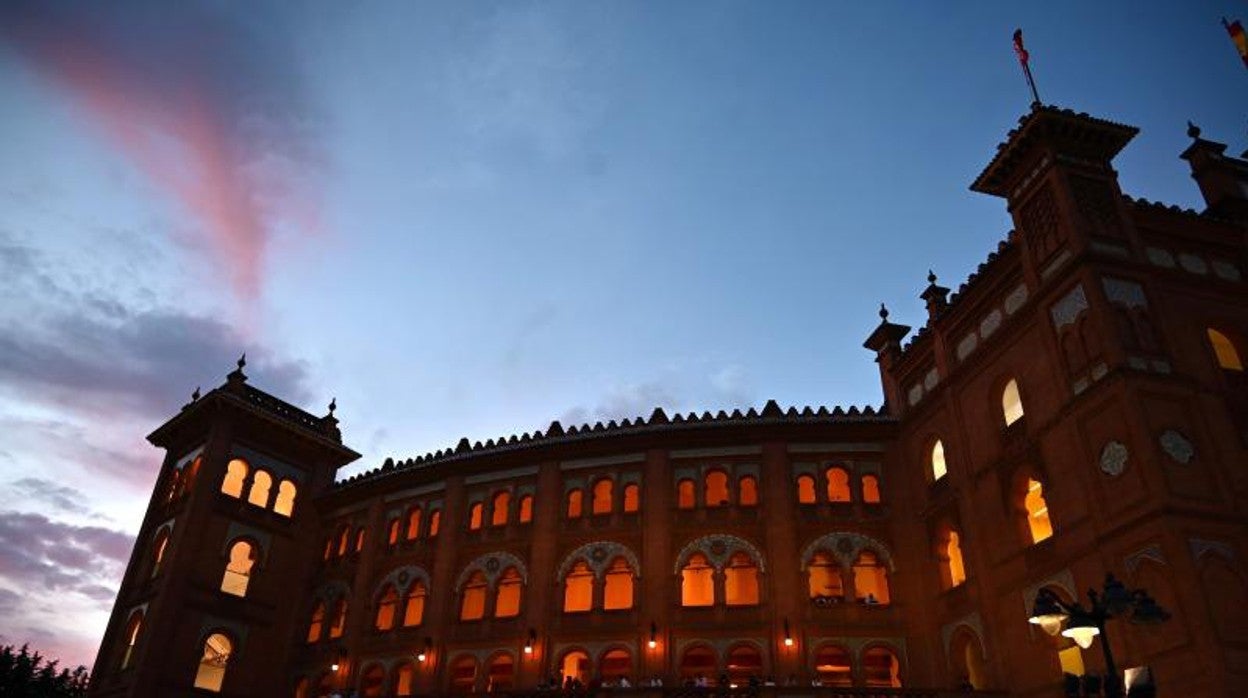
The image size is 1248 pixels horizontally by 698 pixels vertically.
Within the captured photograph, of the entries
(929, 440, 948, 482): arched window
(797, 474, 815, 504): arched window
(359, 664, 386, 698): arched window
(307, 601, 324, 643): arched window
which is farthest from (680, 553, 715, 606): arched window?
(307, 601, 324, 643): arched window

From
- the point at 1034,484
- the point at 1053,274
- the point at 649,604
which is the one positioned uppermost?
the point at 1053,274

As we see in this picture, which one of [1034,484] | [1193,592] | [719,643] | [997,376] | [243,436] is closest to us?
[1193,592]

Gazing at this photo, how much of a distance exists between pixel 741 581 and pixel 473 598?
36.3 ft

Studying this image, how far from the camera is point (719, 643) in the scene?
32.5 m

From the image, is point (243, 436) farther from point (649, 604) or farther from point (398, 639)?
point (649, 604)

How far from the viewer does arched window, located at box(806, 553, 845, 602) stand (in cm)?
3306

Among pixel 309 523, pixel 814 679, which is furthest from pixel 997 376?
pixel 309 523

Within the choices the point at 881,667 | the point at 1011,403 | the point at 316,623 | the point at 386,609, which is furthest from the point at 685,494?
the point at 316,623

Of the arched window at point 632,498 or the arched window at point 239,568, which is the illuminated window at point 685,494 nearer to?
the arched window at point 632,498

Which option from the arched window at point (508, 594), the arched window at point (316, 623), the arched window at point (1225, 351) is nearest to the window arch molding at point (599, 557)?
the arched window at point (508, 594)

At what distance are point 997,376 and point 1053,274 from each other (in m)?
4.08

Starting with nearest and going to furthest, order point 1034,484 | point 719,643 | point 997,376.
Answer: point 1034,484 < point 997,376 < point 719,643

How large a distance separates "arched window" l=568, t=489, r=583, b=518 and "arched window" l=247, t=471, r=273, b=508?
50.6ft

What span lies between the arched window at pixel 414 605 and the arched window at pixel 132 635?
1102 centimetres
